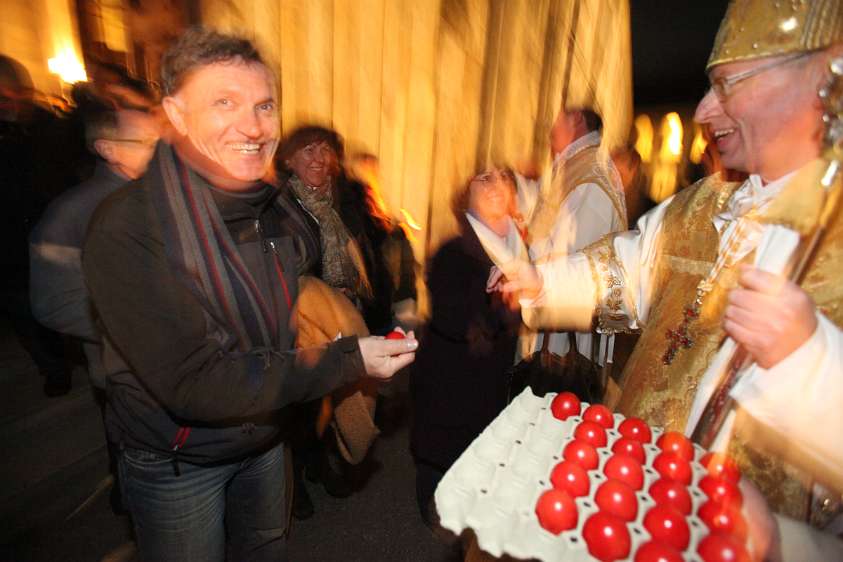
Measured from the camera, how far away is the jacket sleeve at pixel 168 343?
1.38 meters

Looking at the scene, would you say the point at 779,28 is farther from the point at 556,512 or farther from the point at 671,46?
the point at 671,46

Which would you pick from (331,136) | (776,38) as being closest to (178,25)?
(331,136)

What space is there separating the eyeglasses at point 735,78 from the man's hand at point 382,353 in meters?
1.30

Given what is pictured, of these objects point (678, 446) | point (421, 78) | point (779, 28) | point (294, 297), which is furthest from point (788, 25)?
point (421, 78)

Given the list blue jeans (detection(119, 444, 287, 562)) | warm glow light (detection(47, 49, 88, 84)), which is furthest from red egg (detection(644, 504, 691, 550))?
warm glow light (detection(47, 49, 88, 84))

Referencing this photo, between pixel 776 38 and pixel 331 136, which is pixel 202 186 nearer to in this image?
pixel 776 38

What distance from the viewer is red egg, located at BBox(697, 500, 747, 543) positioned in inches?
41.6

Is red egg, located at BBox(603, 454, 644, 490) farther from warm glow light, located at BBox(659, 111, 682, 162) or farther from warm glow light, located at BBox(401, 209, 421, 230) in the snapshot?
warm glow light, located at BBox(659, 111, 682, 162)

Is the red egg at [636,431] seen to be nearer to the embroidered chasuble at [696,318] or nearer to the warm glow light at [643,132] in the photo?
the embroidered chasuble at [696,318]

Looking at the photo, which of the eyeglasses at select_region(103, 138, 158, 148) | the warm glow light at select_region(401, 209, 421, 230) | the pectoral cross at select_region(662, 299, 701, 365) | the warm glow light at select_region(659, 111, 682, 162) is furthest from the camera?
the warm glow light at select_region(659, 111, 682, 162)

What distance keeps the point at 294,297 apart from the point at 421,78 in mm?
4619

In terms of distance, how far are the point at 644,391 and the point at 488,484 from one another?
85 cm

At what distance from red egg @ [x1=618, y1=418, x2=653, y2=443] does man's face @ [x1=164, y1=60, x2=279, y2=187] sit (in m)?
1.51

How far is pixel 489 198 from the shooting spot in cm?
276
